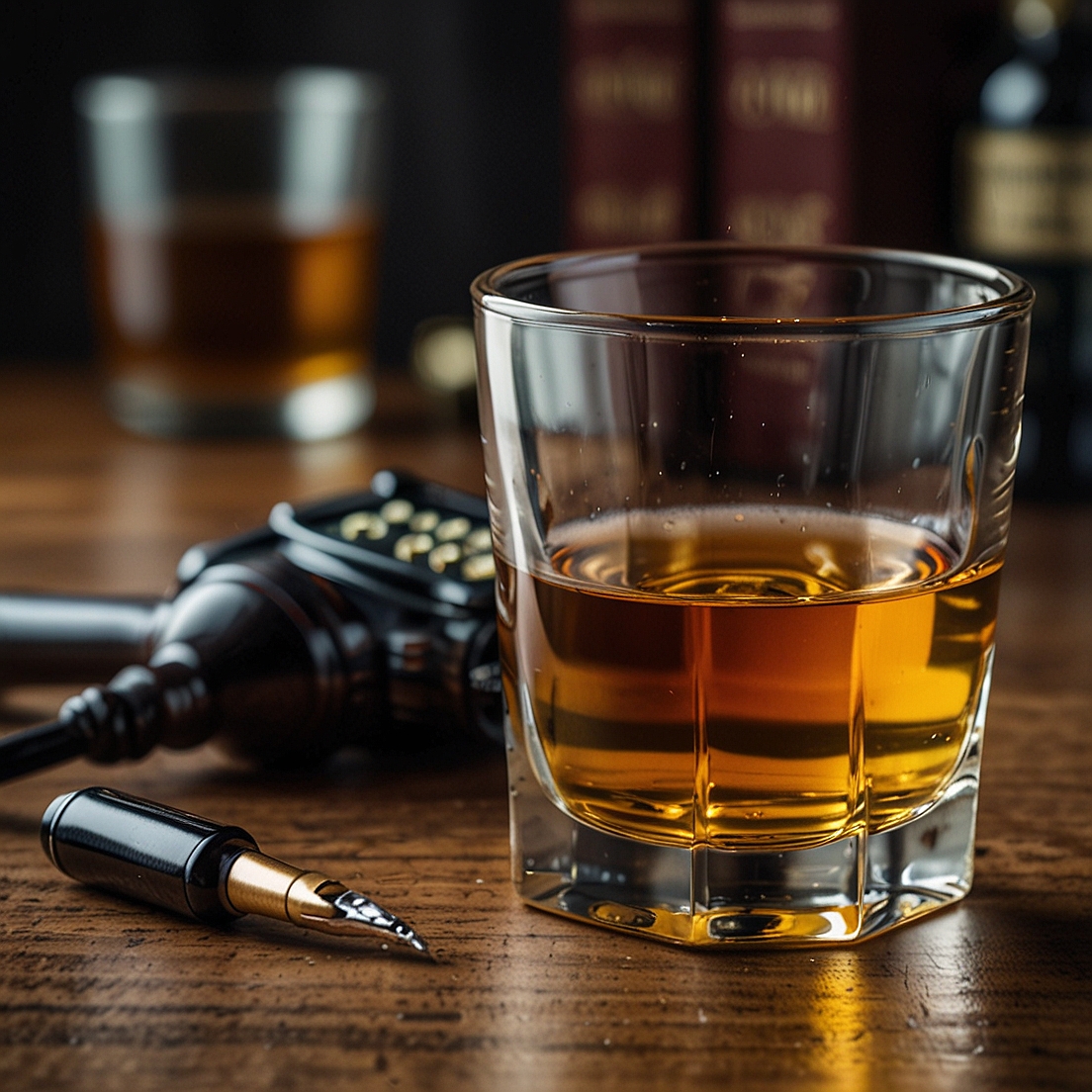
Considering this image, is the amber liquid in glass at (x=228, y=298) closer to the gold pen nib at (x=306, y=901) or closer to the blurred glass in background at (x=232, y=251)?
the blurred glass in background at (x=232, y=251)

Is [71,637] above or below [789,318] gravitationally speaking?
below

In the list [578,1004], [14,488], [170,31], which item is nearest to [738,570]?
[578,1004]

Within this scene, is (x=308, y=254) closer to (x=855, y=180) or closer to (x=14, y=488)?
(x=14, y=488)

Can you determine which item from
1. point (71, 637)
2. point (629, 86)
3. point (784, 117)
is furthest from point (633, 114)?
point (71, 637)

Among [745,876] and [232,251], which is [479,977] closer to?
[745,876]

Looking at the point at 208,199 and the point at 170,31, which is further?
the point at 170,31

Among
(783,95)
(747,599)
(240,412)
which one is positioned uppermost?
(783,95)

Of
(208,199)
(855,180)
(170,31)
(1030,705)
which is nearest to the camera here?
→ (1030,705)
